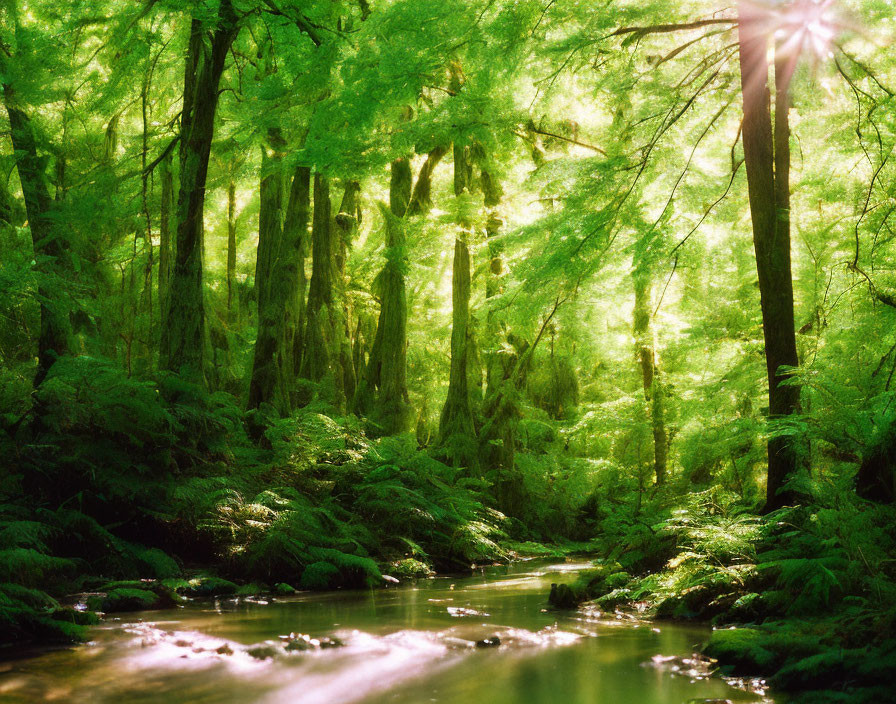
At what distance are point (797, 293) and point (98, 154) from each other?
46.2 ft

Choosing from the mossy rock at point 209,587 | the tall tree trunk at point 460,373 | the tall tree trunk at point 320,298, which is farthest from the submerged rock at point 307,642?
the tall tree trunk at point 320,298

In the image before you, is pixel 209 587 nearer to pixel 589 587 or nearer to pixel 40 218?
pixel 589 587

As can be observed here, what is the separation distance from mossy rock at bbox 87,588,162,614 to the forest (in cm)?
4

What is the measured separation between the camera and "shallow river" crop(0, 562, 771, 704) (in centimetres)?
369

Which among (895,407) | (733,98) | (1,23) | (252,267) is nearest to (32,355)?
(1,23)

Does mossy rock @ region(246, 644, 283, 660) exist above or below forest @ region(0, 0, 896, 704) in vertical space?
below

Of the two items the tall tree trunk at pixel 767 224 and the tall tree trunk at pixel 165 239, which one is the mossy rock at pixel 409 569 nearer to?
the tall tree trunk at pixel 767 224

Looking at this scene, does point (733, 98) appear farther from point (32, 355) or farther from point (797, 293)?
point (32, 355)

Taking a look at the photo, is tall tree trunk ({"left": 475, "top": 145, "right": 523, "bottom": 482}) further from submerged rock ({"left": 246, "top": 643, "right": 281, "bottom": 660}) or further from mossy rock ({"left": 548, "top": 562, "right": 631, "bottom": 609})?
submerged rock ({"left": 246, "top": 643, "right": 281, "bottom": 660})

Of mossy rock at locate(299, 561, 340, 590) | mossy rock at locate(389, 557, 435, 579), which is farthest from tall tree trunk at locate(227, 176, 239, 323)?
mossy rock at locate(299, 561, 340, 590)

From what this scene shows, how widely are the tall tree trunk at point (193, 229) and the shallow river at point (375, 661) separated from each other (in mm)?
3985

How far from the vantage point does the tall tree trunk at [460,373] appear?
43.8 ft

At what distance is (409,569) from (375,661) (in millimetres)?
4798

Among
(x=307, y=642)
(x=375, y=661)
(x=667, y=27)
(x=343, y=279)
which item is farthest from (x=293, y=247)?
(x=375, y=661)
